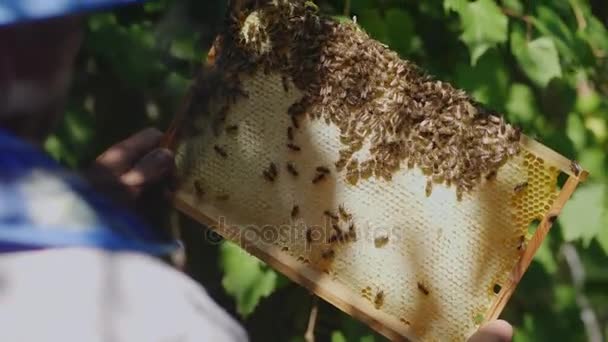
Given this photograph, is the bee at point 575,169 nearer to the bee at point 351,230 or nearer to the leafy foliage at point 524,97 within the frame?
the bee at point 351,230

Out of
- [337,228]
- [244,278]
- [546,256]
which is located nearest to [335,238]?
[337,228]

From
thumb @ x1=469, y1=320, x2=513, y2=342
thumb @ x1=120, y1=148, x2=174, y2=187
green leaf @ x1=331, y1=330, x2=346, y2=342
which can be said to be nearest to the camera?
thumb @ x1=120, y1=148, x2=174, y2=187

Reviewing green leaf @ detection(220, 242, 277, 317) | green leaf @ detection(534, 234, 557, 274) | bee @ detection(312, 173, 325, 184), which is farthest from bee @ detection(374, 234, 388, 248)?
green leaf @ detection(534, 234, 557, 274)

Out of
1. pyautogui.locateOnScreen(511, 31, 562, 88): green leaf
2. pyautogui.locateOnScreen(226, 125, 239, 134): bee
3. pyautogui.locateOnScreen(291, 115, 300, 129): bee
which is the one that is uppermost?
pyautogui.locateOnScreen(511, 31, 562, 88): green leaf

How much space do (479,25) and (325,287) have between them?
67 centimetres

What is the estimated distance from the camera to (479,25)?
2.04 meters

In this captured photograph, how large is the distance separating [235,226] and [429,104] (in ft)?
1.16

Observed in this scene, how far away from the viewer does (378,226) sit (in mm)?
1678

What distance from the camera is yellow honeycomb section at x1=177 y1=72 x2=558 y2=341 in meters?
1.65

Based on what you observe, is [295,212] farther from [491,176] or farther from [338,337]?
[338,337]

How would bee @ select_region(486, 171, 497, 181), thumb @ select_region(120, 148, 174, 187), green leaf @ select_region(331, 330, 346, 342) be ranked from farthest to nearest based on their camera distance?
green leaf @ select_region(331, 330, 346, 342)
bee @ select_region(486, 171, 497, 181)
thumb @ select_region(120, 148, 174, 187)

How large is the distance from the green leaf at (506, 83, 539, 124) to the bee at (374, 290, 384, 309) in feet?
2.21

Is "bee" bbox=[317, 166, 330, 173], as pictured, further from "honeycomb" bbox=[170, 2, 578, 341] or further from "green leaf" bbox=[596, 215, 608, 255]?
"green leaf" bbox=[596, 215, 608, 255]

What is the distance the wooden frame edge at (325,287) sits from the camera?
164 cm
